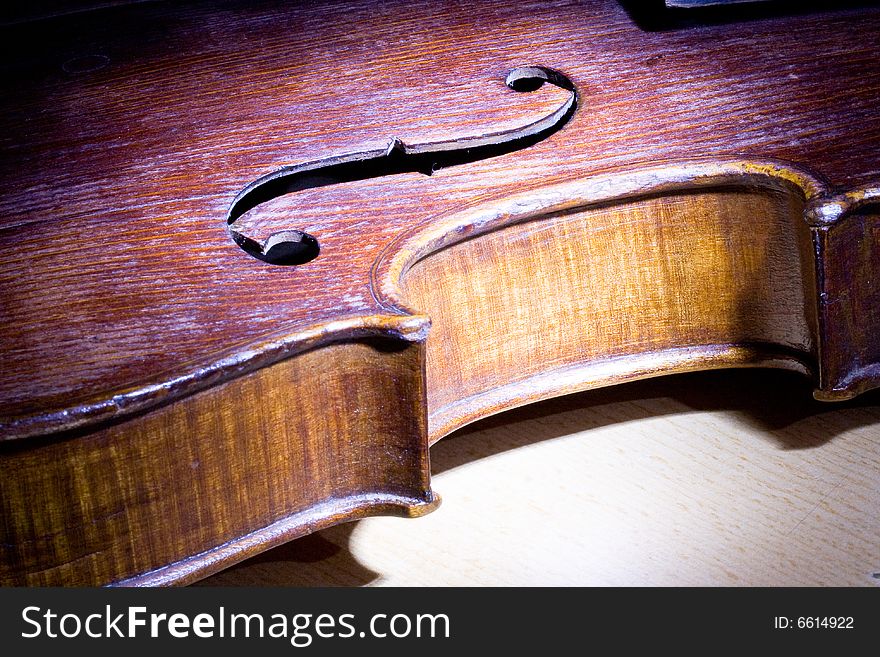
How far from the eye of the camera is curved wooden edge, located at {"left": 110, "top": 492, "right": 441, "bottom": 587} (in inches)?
42.2

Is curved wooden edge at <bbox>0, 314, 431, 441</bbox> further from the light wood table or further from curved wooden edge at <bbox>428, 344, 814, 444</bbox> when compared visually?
the light wood table

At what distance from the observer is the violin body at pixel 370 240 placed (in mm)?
1027

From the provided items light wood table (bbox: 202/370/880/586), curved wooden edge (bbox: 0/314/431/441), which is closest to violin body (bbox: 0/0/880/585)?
curved wooden edge (bbox: 0/314/431/441)

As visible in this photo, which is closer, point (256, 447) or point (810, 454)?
point (256, 447)

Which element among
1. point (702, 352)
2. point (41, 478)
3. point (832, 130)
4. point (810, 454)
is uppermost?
point (832, 130)

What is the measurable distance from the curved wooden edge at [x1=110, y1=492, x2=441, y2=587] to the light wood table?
149 mm

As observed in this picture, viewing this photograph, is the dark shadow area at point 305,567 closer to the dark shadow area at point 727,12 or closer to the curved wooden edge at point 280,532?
the curved wooden edge at point 280,532

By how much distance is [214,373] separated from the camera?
3.26ft

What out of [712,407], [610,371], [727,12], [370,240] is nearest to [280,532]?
[370,240]

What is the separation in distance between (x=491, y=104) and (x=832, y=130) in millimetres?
381

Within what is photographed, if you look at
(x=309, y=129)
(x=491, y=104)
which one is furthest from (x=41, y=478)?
(x=491, y=104)

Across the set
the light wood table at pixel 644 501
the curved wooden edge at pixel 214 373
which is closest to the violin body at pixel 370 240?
the curved wooden edge at pixel 214 373

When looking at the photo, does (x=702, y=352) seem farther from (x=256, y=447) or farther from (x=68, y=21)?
(x=68, y=21)

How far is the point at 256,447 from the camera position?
42.2 inches
